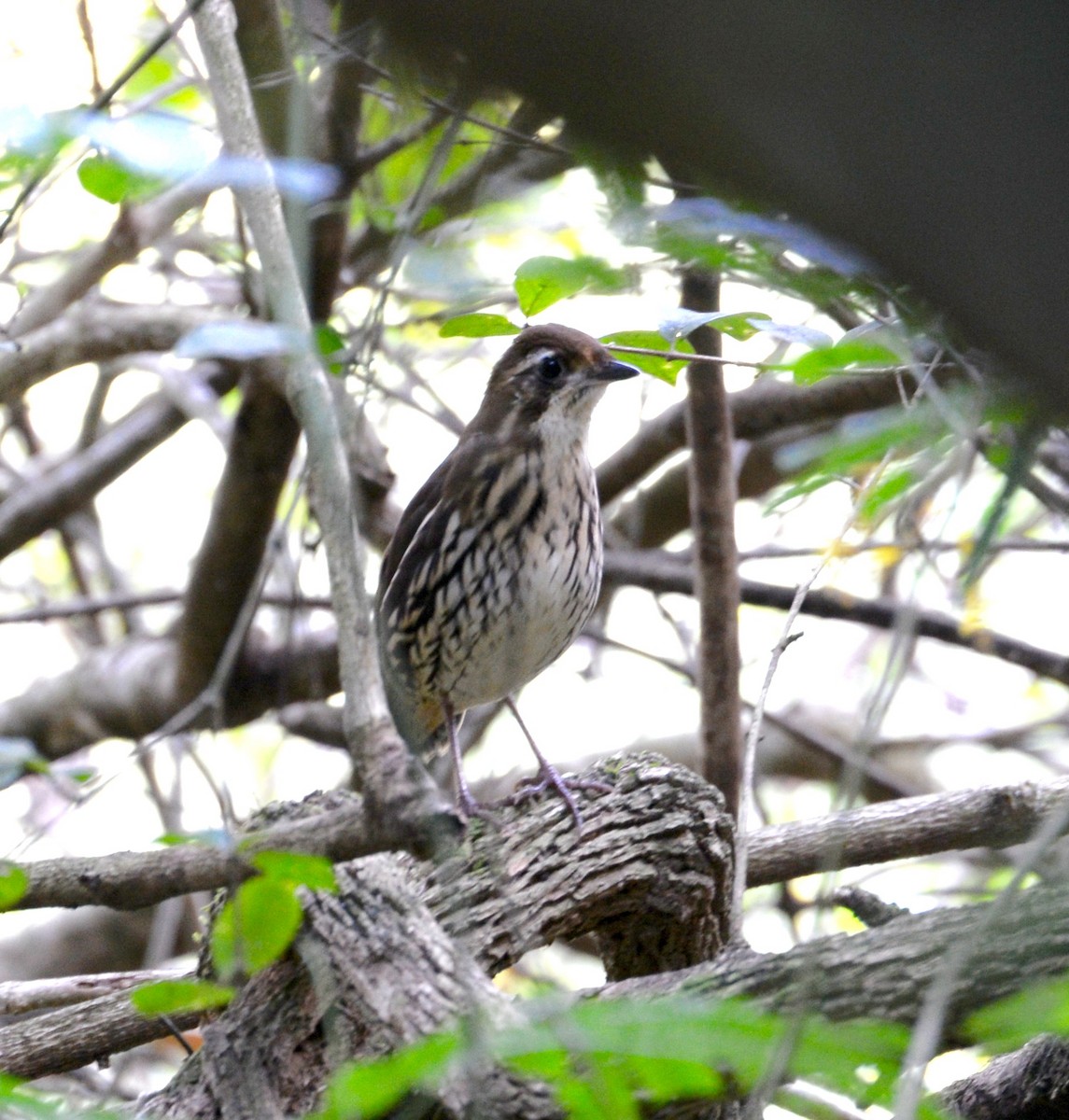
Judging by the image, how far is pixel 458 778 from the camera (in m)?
4.02

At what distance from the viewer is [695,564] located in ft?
14.9

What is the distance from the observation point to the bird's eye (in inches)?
164

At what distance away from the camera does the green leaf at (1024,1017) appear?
1644mm

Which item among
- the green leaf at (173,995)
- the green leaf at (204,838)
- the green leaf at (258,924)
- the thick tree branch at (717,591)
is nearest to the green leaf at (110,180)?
the green leaf at (204,838)

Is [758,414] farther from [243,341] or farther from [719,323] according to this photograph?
[243,341]

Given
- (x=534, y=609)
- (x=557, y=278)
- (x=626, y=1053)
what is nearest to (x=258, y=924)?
(x=626, y=1053)

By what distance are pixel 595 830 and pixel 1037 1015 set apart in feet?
5.07

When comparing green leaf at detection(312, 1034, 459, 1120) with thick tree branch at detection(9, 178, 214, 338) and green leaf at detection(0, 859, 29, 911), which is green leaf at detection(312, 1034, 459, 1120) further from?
thick tree branch at detection(9, 178, 214, 338)

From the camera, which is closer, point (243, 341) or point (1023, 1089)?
point (243, 341)

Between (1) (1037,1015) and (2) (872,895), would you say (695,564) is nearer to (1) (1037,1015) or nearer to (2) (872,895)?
(2) (872,895)

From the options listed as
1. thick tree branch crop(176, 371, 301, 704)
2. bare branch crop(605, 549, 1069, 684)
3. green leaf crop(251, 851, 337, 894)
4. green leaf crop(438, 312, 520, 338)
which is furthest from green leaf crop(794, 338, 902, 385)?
thick tree branch crop(176, 371, 301, 704)

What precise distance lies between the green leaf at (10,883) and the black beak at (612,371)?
2257mm

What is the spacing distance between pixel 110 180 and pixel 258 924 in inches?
58.8

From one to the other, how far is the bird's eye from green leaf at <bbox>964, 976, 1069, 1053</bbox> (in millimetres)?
2583
